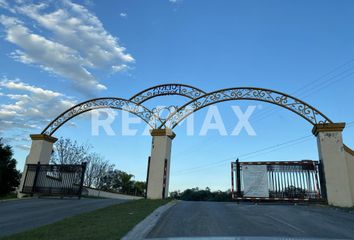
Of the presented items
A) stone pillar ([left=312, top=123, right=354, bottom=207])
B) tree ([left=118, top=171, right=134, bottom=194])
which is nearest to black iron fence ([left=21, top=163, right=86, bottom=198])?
stone pillar ([left=312, top=123, right=354, bottom=207])

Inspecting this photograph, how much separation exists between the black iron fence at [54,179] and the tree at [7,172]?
560 centimetres

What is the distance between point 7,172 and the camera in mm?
22516

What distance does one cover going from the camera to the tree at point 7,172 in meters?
22.2

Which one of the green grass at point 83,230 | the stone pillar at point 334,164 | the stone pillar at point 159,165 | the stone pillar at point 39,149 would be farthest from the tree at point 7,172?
the stone pillar at point 334,164

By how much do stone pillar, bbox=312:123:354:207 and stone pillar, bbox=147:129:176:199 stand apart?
8047mm

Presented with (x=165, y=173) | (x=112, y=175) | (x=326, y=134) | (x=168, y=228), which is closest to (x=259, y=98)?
(x=326, y=134)

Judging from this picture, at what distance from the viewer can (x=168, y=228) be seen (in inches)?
279

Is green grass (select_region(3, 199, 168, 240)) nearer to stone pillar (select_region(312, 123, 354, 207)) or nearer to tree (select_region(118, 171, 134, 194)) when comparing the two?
stone pillar (select_region(312, 123, 354, 207))

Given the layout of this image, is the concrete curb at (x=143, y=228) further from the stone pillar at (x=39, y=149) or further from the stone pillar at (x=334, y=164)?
the stone pillar at (x=39, y=149)

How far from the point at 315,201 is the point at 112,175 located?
46.7 metres

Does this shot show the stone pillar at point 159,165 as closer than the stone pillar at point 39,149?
Yes

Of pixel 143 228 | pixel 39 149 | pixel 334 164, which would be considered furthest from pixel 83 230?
pixel 39 149

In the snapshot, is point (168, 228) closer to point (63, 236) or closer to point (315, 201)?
point (63, 236)

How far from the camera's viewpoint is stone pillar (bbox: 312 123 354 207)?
44.8ft
